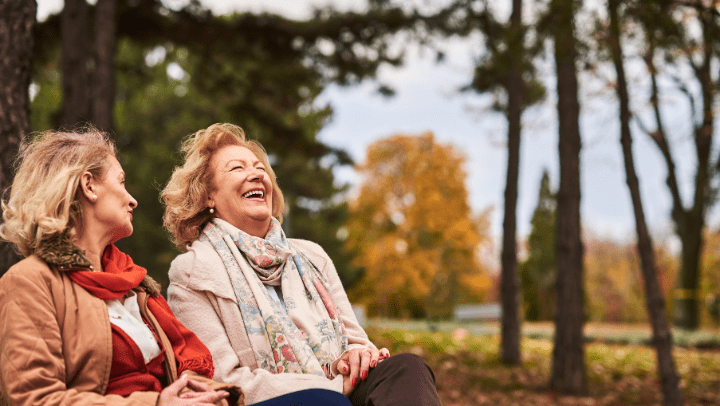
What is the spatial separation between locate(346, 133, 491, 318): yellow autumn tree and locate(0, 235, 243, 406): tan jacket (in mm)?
18375

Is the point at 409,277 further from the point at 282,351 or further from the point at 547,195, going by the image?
the point at 282,351

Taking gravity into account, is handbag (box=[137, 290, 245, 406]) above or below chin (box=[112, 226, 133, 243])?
below

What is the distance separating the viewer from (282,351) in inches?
89.0

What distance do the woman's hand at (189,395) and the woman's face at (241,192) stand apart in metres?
0.87

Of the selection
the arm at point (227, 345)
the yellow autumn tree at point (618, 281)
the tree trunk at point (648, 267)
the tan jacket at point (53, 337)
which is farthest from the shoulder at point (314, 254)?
the yellow autumn tree at point (618, 281)

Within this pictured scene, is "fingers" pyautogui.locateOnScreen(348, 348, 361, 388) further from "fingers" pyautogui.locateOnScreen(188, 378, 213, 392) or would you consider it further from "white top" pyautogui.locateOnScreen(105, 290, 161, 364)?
"white top" pyautogui.locateOnScreen(105, 290, 161, 364)

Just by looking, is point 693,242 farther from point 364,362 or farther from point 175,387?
point 175,387

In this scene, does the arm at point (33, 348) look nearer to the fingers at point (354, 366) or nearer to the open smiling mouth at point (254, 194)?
the fingers at point (354, 366)

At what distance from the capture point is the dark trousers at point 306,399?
6.46 feet

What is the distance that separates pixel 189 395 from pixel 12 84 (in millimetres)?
2017

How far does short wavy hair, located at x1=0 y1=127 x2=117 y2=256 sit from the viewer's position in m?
1.72

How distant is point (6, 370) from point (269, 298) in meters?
1.05

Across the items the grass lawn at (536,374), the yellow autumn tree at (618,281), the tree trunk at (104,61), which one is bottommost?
the yellow autumn tree at (618,281)


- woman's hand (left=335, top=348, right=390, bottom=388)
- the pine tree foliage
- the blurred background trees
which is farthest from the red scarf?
the pine tree foliage
